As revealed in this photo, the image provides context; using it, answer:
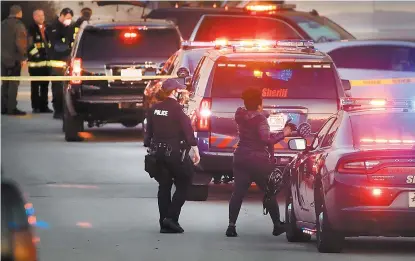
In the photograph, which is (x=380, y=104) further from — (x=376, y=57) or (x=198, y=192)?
(x=376, y=57)

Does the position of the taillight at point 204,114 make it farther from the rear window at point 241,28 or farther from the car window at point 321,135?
the rear window at point 241,28

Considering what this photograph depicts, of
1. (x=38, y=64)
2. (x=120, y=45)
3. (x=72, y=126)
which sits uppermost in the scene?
(x=120, y=45)

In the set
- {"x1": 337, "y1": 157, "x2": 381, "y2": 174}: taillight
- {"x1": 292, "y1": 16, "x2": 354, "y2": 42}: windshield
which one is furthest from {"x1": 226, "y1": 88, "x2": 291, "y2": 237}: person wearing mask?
{"x1": 292, "y1": 16, "x2": 354, "y2": 42}: windshield

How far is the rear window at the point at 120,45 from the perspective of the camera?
23.8 meters

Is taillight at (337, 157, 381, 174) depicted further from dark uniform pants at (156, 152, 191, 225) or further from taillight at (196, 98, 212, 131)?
taillight at (196, 98, 212, 131)

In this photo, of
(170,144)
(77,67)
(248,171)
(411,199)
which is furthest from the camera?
(77,67)

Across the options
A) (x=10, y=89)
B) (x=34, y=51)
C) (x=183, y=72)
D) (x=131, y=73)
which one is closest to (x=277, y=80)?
(x=183, y=72)

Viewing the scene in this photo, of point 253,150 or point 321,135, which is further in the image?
point 253,150

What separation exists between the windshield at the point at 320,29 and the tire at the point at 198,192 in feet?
39.2

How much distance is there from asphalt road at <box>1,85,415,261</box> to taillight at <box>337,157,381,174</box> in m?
0.65

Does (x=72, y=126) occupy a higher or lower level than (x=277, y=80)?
lower

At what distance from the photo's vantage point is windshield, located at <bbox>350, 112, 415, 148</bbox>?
1181 cm

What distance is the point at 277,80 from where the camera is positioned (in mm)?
15852

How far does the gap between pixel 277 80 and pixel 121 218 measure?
99.9 inches
